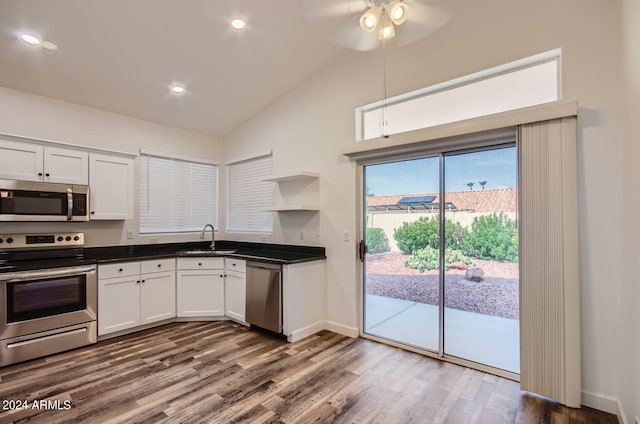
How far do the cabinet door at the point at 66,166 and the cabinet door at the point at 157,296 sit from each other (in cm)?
135

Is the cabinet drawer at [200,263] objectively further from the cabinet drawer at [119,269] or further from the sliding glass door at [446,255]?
the sliding glass door at [446,255]

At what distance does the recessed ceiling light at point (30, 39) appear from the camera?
282 cm

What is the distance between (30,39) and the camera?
2871mm

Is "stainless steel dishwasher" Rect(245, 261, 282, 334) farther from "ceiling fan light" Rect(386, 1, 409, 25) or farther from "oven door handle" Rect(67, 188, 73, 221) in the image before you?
"ceiling fan light" Rect(386, 1, 409, 25)

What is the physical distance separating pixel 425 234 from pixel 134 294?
3383mm

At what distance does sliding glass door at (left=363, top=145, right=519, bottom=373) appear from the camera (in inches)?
109

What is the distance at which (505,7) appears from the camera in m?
2.68

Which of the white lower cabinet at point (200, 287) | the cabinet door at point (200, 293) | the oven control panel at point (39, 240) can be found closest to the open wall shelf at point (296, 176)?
the white lower cabinet at point (200, 287)

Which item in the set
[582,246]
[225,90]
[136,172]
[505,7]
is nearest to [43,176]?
[136,172]

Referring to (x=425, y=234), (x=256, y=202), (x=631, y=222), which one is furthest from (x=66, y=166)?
Answer: (x=631, y=222)

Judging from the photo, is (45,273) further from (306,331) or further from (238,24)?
(238,24)

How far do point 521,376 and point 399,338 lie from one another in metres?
1.19

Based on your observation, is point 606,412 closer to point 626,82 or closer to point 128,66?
point 626,82

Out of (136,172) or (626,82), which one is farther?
(136,172)
